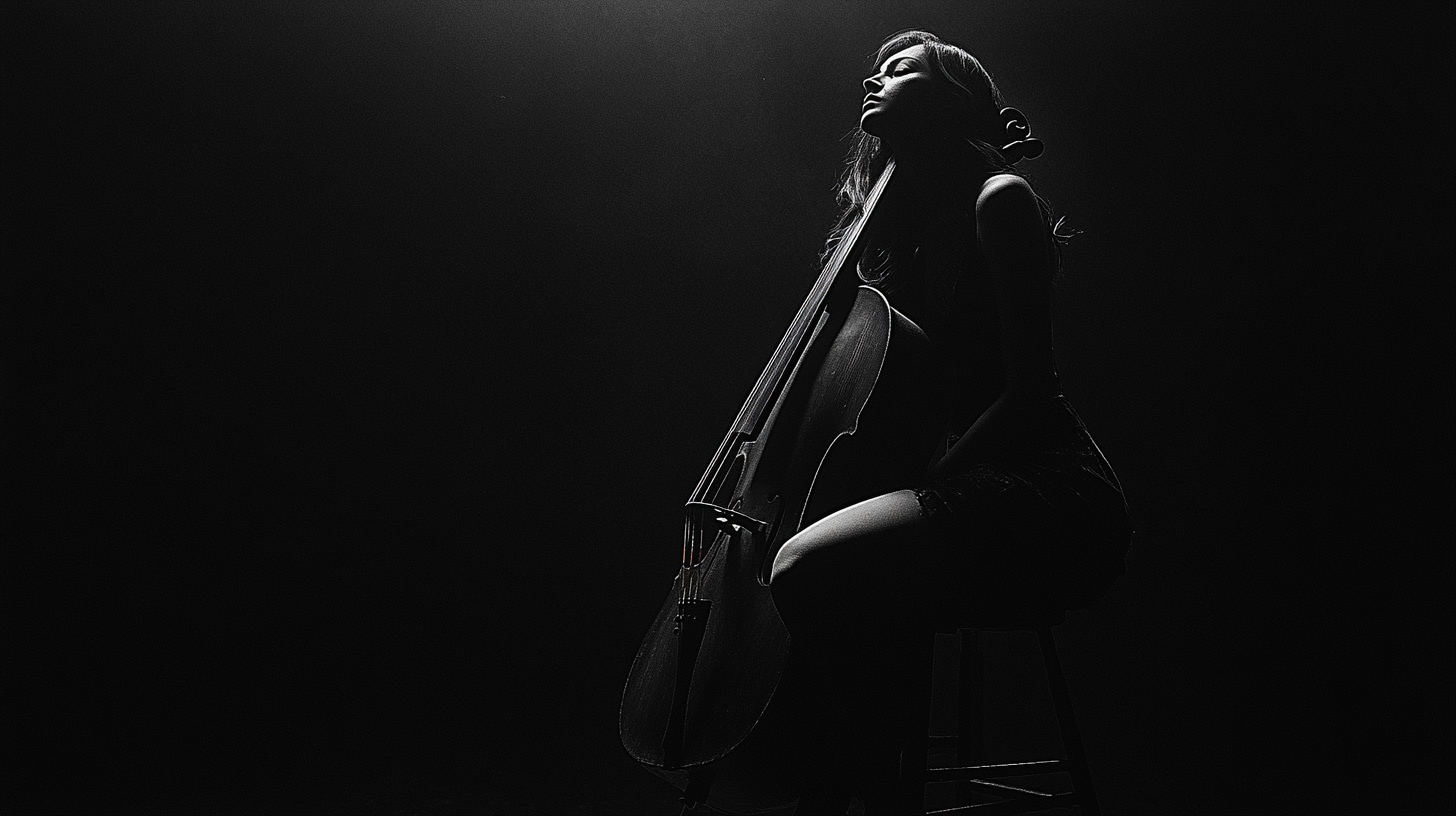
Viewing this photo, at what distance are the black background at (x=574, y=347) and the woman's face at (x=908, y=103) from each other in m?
0.98

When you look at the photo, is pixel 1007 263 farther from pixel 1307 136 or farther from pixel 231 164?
pixel 231 164

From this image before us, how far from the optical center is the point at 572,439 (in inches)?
95.4

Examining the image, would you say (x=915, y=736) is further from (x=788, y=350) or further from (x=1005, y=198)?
(x=1005, y=198)

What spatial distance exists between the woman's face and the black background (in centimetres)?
98

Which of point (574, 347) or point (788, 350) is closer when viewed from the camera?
point (788, 350)

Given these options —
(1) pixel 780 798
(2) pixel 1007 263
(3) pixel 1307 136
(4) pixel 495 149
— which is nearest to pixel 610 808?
(1) pixel 780 798

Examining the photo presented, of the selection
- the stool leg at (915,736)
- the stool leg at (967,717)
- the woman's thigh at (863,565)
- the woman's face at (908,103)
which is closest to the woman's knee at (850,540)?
the woman's thigh at (863,565)

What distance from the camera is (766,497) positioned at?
127 cm

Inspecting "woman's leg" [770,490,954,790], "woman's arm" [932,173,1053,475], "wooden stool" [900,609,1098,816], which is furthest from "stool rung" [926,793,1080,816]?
"woman's arm" [932,173,1053,475]

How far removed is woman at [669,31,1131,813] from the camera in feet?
3.79

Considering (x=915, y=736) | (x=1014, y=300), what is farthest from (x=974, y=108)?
(x=915, y=736)

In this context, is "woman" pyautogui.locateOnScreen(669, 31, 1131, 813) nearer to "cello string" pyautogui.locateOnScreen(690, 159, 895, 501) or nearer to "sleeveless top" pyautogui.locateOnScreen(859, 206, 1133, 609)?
"sleeveless top" pyautogui.locateOnScreen(859, 206, 1133, 609)

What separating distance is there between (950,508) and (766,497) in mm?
213

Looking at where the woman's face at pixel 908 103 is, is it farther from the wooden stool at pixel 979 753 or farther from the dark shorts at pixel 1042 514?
the wooden stool at pixel 979 753
